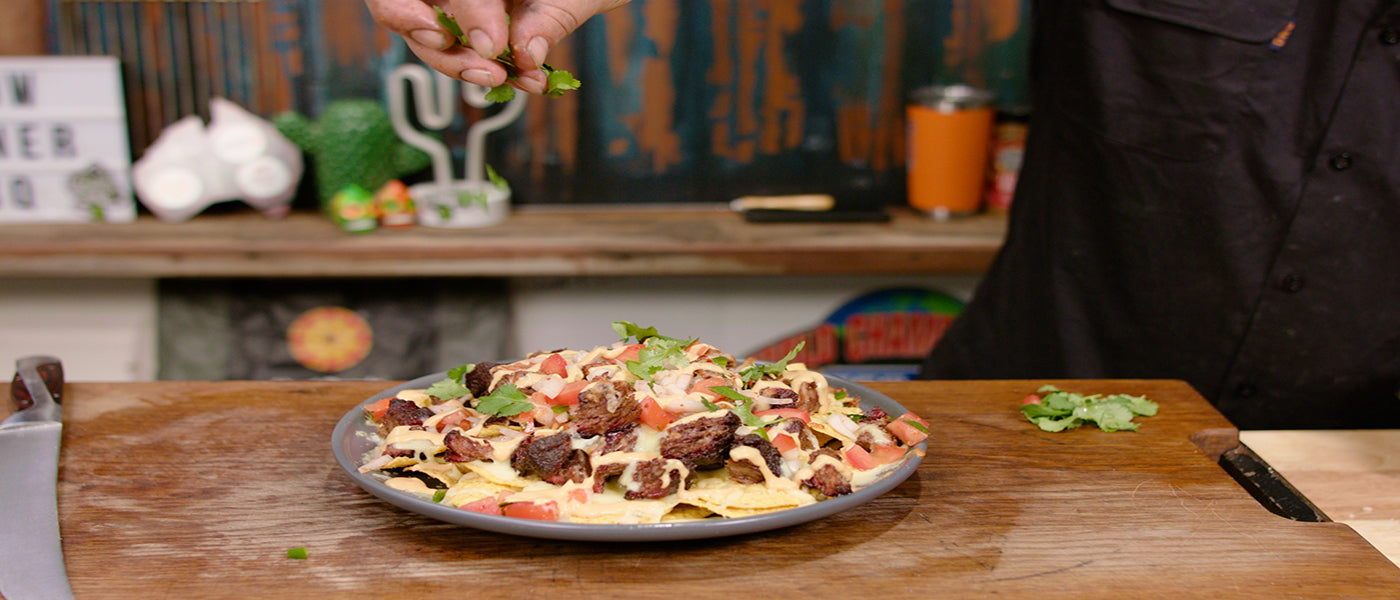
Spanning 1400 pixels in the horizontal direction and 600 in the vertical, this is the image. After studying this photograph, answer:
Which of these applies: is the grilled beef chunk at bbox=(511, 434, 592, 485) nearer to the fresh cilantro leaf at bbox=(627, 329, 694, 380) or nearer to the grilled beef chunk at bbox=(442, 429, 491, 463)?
the grilled beef chunk at bbox=(442, 429, 491, 463)

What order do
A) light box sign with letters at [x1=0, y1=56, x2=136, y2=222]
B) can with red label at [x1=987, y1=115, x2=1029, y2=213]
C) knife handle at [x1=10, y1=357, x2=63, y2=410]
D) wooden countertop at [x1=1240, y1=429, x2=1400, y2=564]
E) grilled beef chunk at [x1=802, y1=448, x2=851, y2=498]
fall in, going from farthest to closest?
can with red label at [x1=987, y1=115, x2=1029, y2=213]
light box sign with letters at [x1=0, y1=56, x2=136, y2=222]
knife handle at [x1=10, y1=357, x2=63, y2=410]
wooden countertop at [x1=1240, y1=429, x2=1400, y2=564]
grilled beef chunk at [x1=802, y1=448, x2=851, y2=498]

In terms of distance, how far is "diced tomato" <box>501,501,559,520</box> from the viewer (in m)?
1.07

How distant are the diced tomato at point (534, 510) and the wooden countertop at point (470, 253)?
5.58ft

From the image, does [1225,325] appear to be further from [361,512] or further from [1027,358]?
[361,512]

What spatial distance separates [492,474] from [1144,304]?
1496 millimetres

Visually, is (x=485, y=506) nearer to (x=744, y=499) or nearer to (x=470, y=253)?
(x=744, y=499)

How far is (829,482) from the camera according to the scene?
112 cm

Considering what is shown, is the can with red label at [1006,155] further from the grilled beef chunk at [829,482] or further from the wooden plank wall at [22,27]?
the wooden plank wall at [22,27]

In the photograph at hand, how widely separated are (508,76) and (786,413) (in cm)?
61

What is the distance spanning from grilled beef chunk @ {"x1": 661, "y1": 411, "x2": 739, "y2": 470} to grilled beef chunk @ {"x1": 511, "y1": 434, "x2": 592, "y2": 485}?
0.31ft

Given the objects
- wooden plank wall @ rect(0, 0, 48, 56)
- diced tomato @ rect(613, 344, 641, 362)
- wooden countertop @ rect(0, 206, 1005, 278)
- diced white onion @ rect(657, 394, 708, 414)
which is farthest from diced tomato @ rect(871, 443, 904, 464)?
wooden plank wall @ rect(0, 0, 48, 56)

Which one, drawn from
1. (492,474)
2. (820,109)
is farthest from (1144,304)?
(492,474)

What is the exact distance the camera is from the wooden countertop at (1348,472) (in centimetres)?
133

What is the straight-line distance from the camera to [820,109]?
123 inches
